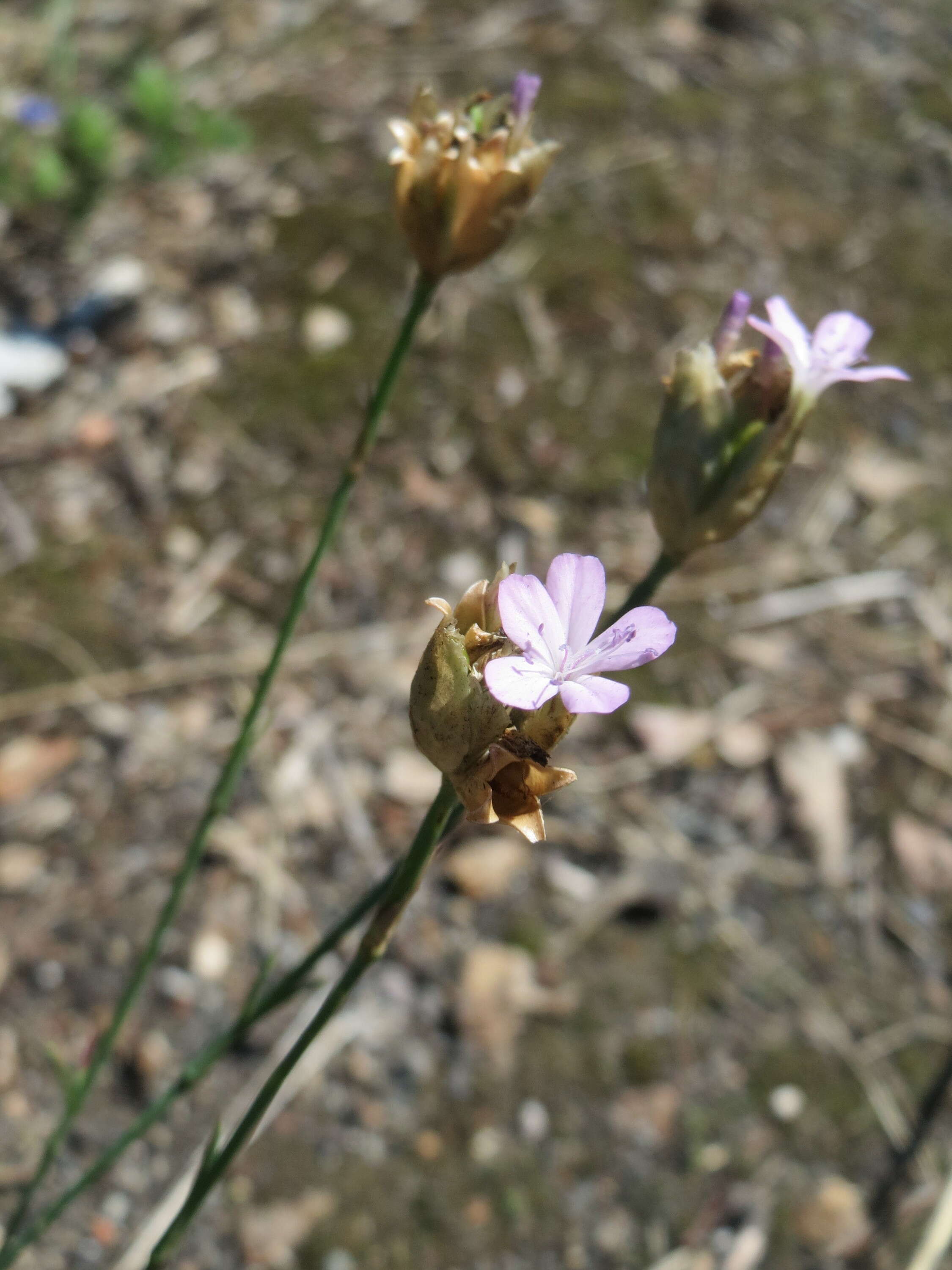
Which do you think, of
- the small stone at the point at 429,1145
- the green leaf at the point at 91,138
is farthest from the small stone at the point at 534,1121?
the green leaf at the point at 91,138

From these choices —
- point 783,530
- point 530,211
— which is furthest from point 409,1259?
point 530,211

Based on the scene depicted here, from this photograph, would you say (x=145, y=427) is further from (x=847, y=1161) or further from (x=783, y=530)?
(x=847, y=1161)

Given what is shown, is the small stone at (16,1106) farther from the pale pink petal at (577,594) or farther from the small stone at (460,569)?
the pale pink petal at (577,594)

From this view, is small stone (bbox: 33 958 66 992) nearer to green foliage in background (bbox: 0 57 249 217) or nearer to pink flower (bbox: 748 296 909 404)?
pink flower (bbox: 748 296 909 404)

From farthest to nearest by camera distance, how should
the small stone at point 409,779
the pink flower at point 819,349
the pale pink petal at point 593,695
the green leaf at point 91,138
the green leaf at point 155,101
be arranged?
the green leaf at point 155,101
the green leaf at point 91,138
the small stone at point 409,779
the pink flower at point 819,349
the pale pink petal at point 593,695

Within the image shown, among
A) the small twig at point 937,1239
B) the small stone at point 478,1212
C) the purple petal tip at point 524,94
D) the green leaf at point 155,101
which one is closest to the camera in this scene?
the purple petal tip at point 524,94

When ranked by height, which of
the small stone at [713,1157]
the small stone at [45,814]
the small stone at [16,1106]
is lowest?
the small stone at [713,1157]
